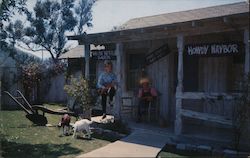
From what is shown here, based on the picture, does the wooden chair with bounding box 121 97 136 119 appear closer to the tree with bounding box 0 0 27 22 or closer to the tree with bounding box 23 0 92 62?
the tree with bounding box 0 0 27 22

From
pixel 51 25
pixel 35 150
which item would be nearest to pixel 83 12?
pixel 51 25

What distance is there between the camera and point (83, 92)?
11500 mm

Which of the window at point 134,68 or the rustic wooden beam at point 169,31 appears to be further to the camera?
the window at point 134,68

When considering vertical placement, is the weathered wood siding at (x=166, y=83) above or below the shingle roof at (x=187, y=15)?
below

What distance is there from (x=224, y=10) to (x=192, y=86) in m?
3.22

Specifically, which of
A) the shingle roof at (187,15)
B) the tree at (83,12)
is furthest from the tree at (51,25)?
the shingle roof at (187,15)

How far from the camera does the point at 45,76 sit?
22.1 m

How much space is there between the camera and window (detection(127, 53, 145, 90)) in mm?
12797

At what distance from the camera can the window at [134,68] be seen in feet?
42.0

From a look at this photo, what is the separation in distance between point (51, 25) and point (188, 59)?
27.8m

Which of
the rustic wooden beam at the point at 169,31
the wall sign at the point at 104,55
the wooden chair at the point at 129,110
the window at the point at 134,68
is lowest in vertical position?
the wooden chair at the point at 129,110

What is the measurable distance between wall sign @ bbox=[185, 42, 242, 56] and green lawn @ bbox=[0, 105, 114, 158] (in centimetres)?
331

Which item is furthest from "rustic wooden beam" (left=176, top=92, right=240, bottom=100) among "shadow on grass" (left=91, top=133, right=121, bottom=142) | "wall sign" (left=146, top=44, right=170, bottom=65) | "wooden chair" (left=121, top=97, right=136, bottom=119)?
"wooden chair" (left=121, top=97, right=136, bottom=119)

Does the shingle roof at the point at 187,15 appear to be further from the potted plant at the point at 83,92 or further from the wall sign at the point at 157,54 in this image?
the potted plant at the point at 83,92
